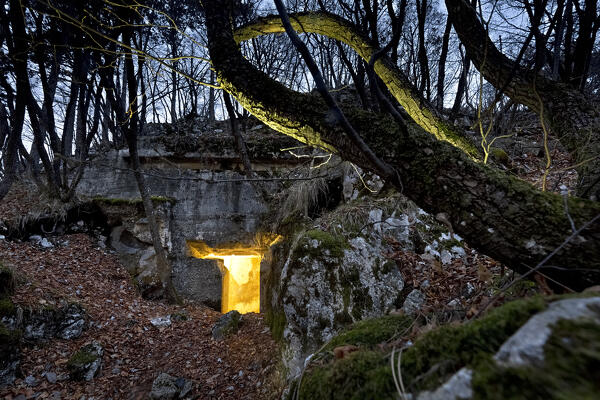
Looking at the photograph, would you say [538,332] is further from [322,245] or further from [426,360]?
[322,245]

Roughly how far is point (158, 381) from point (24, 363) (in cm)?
165

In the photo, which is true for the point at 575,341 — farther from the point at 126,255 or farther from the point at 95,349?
the point at 126,255

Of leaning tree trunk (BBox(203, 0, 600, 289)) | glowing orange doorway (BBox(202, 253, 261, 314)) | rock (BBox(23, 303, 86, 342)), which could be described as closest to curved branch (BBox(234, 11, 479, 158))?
leaning tree trunk (BBox(203, 0, 600, 289))

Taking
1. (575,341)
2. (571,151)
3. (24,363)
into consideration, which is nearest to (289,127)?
(575,341)

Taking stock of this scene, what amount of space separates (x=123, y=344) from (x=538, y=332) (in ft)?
15.9

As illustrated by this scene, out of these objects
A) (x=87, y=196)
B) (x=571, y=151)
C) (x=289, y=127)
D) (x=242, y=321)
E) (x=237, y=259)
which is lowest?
(x=237, y=259)

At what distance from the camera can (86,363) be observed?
3.20m

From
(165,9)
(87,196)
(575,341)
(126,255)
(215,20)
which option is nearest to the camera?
(575,341)

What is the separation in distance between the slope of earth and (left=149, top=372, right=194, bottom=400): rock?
0.44ft

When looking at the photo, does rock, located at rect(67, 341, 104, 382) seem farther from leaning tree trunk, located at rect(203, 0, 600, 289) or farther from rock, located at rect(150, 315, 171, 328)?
leaning tree trunk, located at rect(203, 0, 600, 289)

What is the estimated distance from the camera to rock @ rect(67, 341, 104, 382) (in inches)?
123

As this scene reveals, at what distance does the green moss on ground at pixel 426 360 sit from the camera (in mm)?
665

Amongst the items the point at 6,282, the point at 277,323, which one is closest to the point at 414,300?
the point at 277,323

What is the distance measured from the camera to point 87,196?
6852 mm
